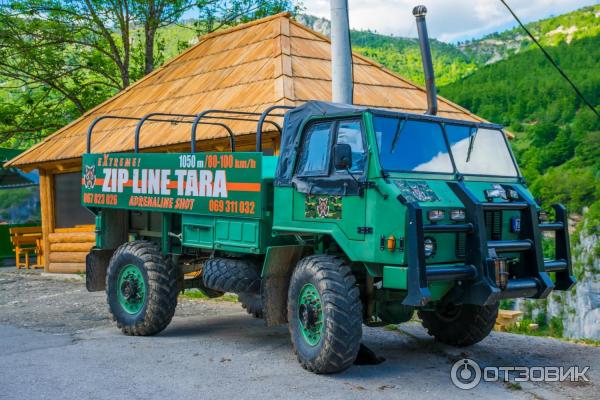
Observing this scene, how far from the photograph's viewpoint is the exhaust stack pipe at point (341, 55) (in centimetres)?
1053

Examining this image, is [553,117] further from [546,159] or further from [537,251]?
[537,251]

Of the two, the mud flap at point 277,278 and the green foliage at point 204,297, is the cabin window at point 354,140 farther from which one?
the green foliage at point 204,297

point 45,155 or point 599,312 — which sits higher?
point 45,155

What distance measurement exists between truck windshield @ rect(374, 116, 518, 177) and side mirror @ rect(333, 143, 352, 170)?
31cm

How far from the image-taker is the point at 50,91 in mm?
27266

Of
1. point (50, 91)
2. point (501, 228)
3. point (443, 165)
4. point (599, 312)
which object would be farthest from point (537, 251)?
point (599, 312)

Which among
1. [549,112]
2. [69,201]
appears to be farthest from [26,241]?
[549,112]

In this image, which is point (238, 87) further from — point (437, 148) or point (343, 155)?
point (343, 155)

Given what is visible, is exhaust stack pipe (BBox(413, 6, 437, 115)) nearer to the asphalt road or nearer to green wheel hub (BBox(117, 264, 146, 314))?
the asphalt road

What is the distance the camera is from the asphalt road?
21.9 feet

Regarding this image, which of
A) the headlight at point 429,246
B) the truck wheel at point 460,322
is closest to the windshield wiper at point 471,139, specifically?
the headlight at point 429,246

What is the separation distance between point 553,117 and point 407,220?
A: 14064cm

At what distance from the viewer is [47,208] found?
787 inches

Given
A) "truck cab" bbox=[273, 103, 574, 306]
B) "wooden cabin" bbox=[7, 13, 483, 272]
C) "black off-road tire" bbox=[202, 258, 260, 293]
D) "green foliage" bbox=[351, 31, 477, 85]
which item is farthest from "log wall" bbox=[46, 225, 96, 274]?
"green foliage" bbox=[351, 31, 477, 85]
